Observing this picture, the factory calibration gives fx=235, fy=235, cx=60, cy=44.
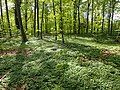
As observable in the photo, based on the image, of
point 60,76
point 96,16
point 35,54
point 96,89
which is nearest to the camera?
point 96,89

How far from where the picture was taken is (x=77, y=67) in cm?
1788

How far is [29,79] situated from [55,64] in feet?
9.50

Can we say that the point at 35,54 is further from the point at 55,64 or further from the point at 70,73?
the point at 70,73

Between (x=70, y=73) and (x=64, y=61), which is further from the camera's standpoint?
(x=64, y=61)

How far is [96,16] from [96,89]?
4996 centimetres

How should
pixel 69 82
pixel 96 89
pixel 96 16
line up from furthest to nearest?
pixel 96 16
pixel 69 82
pixel 96 89

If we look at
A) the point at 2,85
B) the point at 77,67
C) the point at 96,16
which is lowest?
the point at 2,85

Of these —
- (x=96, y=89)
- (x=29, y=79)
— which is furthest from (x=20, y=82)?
(x=96, y=89)

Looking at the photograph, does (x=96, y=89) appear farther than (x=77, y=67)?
No

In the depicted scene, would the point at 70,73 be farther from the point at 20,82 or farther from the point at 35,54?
the point at 35,54

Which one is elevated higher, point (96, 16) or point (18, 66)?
point (96, 16)

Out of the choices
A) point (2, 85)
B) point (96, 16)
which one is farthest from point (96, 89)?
Result: point (96, 16)

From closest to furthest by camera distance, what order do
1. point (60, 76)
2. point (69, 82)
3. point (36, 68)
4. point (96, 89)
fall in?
point (96, 89), point (69, 82), point (60, 76), point (36, 68)

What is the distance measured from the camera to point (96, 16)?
206 ft
